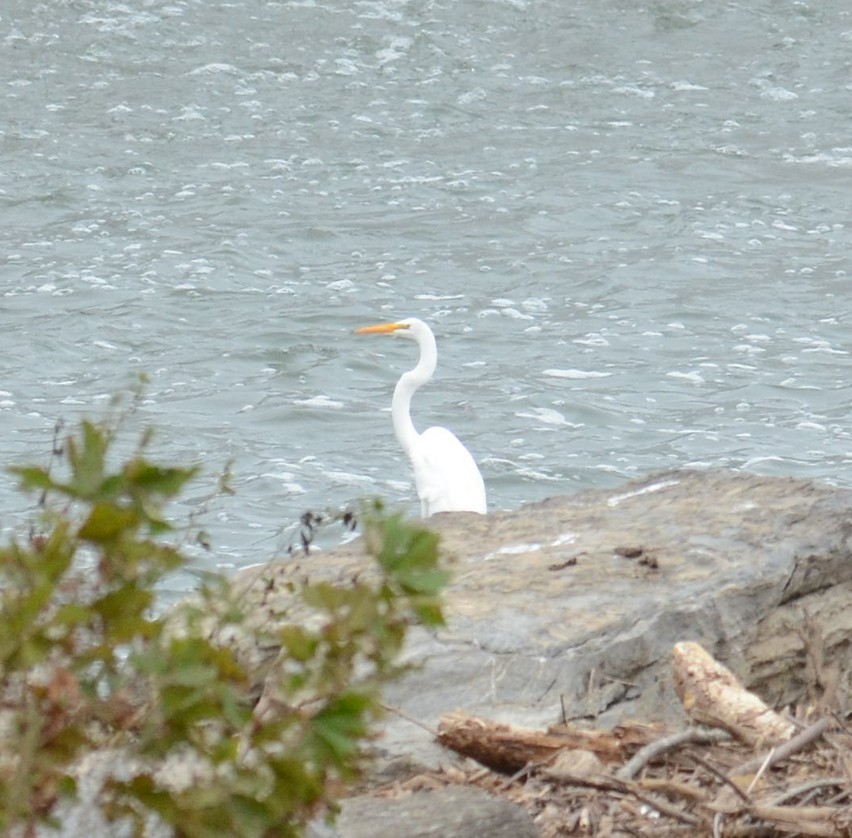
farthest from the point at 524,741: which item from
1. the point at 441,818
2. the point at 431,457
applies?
the point at 431,457

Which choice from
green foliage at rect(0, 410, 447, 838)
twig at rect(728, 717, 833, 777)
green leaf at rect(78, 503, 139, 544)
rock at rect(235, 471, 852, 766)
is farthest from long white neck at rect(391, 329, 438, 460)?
green leaf at rect(78, 503, 139, 544)

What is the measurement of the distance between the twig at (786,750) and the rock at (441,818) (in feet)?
1.35

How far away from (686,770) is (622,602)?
33.2 inches

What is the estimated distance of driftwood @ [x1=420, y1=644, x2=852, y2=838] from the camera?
2.77 m

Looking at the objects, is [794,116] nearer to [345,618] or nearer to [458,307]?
[458,307]

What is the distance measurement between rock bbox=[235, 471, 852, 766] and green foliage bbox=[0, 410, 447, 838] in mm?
1546

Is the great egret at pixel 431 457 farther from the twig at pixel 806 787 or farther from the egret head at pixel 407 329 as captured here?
the twig at pixel 806 787

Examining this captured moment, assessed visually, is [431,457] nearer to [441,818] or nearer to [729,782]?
[441,818]

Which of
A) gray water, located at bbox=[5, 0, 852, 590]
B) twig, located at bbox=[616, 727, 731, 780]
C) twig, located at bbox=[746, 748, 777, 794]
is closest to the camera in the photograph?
twig, located at bbox=[746, 748, 777, 794]

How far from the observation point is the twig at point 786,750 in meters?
2.96

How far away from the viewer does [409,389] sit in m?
8.83

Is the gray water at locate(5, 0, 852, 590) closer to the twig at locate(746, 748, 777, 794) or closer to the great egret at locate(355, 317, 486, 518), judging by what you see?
the great egret at locate(355, 317, 486, 518)

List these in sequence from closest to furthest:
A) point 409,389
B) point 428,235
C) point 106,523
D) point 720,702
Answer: point 106,523 < point 720,702 < point 409,389 < point 428,235

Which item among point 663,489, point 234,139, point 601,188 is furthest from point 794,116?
point 663,489
